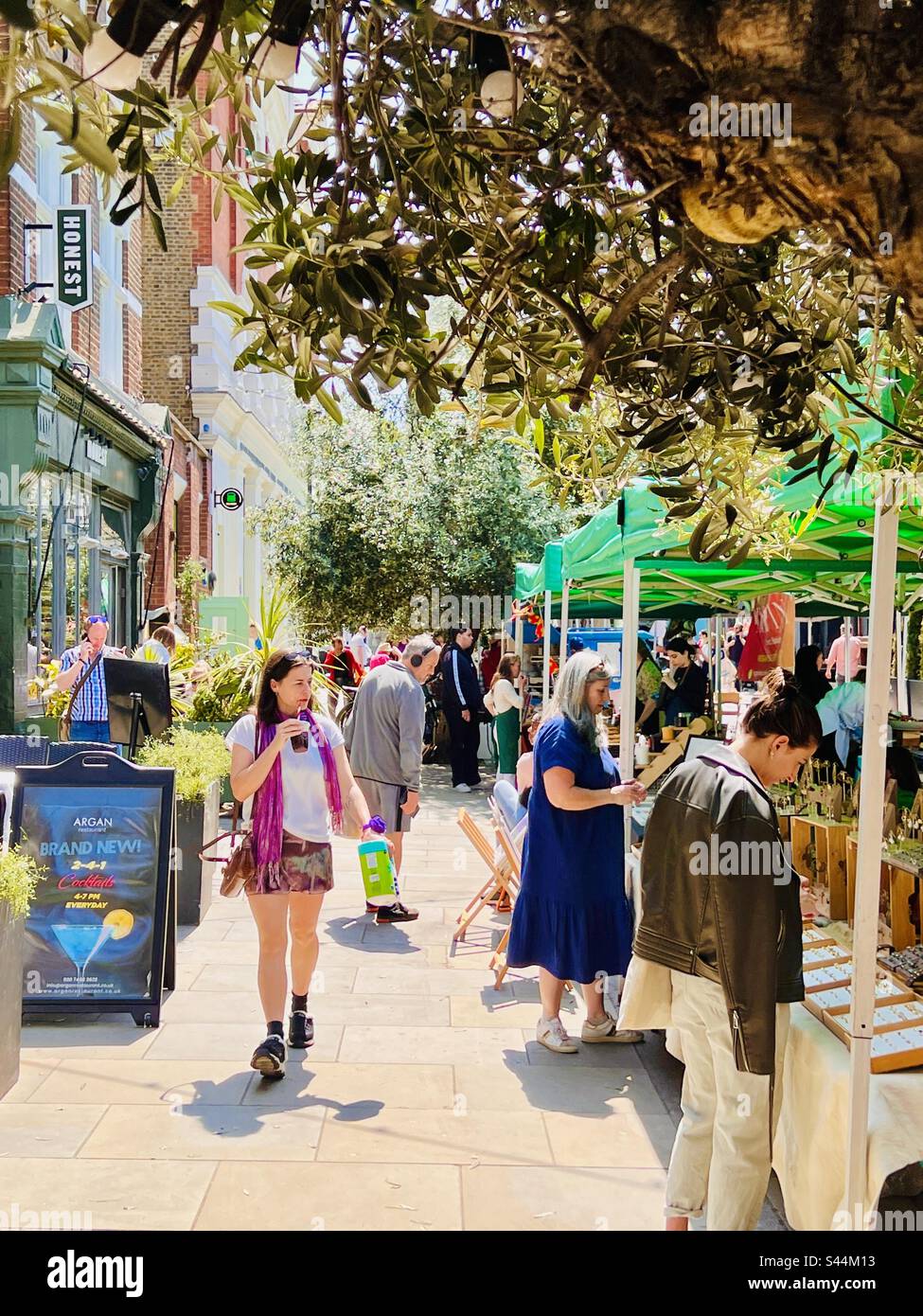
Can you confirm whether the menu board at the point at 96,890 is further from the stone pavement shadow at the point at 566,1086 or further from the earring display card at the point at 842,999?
the earring display card at the point at 842,999

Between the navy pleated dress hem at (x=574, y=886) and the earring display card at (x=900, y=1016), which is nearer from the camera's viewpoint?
the earring display card at (x=900, y=1016)

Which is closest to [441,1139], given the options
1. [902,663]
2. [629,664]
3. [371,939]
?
[629,664]

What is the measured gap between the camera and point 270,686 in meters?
5.68

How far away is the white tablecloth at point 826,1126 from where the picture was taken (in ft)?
11.4

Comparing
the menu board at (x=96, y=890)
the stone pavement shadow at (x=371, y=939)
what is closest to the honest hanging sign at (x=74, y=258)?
the stone pavement shadow at (x=371, y=939)

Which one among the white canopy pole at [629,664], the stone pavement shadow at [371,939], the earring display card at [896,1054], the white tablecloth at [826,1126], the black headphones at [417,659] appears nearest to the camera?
the white tablecloth at [826,1126]

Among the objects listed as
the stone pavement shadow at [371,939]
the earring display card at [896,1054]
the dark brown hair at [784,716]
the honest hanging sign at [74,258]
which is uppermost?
the honest hanging sign at [74,258]

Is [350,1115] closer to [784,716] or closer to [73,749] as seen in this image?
[784,716]

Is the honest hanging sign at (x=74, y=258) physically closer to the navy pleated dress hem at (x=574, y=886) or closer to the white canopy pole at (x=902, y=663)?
the white canopy pole at (x=902, y=663)

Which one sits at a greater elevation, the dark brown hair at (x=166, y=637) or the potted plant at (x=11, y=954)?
the dark brown hair at (x=166, y=637)

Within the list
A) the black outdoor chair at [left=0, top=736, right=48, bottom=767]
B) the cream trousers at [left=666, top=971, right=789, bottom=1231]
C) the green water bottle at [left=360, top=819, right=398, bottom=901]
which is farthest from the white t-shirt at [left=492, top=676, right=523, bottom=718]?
the cream trousers at [left=666, top=971, right=789, bottom=1231]

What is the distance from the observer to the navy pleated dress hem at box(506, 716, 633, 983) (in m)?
5.77

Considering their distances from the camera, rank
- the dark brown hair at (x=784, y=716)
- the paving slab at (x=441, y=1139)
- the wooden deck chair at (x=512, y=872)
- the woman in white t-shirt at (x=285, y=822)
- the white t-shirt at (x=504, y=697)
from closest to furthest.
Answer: the dark brown hair at (x=784, y=716) < the paving slab at (x=441, y=1139) < the woman in white t-shirt at (x=285, y=822) < the wooden deck chair at (x=512, y=872) < the white t-shirt at (x=504, y=697)

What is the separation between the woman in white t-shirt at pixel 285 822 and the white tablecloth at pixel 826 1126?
2.40 m
